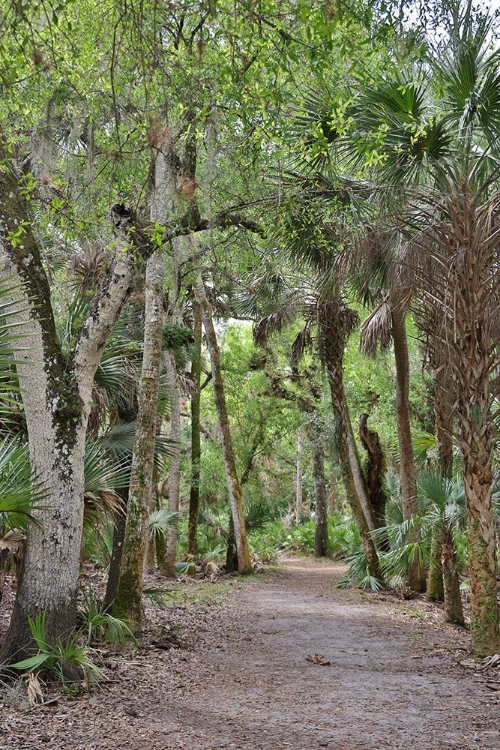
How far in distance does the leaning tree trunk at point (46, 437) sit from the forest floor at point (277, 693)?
0.69 metres

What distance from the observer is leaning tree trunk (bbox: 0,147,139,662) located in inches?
230

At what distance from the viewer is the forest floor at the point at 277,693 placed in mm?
4531

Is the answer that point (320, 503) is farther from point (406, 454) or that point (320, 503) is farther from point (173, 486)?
point (406, 454)

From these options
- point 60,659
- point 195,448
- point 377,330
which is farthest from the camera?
point 195,448

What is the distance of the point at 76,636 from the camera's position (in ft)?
19.3

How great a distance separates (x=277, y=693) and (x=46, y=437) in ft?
10.1

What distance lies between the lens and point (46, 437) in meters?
6.10

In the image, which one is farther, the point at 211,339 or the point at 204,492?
the point at 204,492

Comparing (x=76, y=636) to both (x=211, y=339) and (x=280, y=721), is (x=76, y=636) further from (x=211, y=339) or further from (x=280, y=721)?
(x=211, y=339)

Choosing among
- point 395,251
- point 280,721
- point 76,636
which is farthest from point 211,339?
point 280,721

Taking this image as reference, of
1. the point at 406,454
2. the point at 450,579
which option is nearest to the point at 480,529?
the point at 450,579

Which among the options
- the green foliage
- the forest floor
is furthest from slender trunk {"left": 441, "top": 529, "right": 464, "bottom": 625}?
the green foliage

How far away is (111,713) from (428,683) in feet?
9.64

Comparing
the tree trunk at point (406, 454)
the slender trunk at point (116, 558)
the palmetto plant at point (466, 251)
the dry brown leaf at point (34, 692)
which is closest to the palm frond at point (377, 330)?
the tree trunk at point (406, 454)
